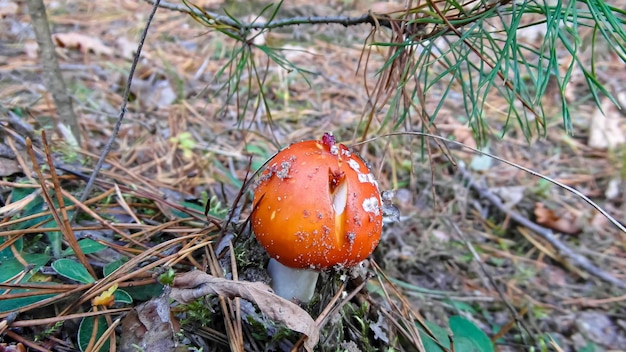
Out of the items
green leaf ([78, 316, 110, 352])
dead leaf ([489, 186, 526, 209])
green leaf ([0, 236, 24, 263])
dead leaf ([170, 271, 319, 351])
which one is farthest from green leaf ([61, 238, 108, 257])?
dead leaf ([489, 186, 526, 209])

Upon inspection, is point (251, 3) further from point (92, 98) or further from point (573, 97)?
point (573, 97)

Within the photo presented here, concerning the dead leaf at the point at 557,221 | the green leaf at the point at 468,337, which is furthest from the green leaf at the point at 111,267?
the dead leaf at the point at 557,221

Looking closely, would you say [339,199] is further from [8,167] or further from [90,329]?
[8,167]

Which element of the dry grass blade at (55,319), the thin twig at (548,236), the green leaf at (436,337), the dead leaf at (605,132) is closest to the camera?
the dry grass blade at (55,319)

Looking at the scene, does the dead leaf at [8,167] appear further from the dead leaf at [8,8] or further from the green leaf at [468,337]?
the dead leaf at [8,8]

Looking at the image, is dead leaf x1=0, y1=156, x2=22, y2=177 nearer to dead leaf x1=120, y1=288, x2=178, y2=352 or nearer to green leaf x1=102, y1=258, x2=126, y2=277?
green leaf x1=102, y1=258, x2=126, y2=277

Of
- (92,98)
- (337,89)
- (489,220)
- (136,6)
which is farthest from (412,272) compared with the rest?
(136,6)
